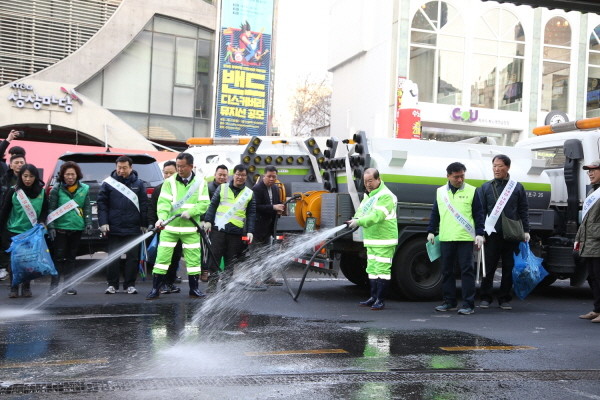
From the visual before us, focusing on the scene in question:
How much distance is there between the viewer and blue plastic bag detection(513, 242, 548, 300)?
934 cm

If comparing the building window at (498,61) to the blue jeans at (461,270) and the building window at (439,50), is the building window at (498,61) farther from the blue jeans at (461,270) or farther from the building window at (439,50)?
the blue jeans at (461,270)

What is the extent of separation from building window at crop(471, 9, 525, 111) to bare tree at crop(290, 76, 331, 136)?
1997 cm

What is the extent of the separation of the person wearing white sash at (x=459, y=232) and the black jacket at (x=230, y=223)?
2.51 m

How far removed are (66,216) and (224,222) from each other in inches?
80.4

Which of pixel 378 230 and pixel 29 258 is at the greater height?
pixel 378 230

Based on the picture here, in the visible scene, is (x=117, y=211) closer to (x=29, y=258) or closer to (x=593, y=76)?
(x=29, y=258)

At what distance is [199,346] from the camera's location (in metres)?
6.18

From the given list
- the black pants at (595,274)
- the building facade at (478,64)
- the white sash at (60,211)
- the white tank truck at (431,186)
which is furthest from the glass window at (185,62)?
the black pants at (595,274)

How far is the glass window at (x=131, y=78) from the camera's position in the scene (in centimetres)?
2922

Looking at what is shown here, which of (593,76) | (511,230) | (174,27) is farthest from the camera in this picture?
(593,76)

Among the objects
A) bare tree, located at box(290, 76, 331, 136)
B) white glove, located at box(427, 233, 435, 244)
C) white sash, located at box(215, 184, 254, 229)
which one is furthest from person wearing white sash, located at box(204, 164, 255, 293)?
bare tree, located at box(290, 76, 331, 136)

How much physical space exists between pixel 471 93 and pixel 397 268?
81.4 ft

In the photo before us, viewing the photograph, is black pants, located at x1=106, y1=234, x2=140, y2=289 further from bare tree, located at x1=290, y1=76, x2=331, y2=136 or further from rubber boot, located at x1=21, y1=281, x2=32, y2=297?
bare tree, located at x1=290, y1=76, x2=331, y2=136

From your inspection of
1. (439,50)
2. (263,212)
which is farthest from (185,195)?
(439,50)
